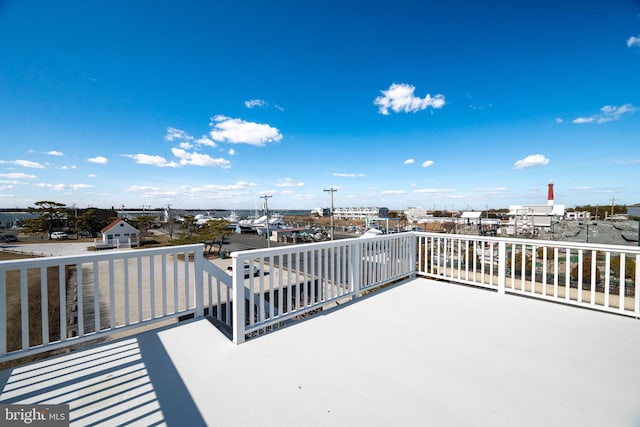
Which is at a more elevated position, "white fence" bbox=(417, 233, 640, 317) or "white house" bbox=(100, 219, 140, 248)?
"white fence" bbox=(417, 233, 640, 317)

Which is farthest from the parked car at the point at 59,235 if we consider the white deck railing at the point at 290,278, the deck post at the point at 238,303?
the deck post at the point at 238,303

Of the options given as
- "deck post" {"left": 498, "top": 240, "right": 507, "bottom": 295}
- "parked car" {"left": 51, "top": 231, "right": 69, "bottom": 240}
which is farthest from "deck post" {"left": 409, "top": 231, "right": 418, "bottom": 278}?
"parked car" {"left": 51, "top": 231, "right": 69, "bottom": 240}

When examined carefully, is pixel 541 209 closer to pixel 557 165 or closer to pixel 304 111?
pixel 557 165

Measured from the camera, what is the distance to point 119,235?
69.5 feet

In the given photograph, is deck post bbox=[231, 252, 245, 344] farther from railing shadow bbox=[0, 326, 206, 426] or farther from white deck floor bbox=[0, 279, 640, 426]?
railing shadow bbox=[0, 326, 206, 426]

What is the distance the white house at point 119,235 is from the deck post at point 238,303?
24854 millimetres

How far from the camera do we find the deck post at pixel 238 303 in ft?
6.20

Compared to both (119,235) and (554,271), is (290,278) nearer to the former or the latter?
(554,271)

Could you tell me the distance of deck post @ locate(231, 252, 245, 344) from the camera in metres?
1.89

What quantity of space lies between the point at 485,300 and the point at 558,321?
0.66 metres

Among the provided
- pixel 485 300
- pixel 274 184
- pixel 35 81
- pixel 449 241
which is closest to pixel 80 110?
pixel 35 81

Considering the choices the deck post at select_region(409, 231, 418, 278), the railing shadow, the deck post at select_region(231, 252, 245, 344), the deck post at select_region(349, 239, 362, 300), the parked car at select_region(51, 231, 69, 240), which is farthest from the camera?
the parked car at select_region(51, 231, 69, 240)

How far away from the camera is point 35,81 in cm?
735

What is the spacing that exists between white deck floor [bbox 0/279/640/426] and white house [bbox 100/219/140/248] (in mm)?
24661
